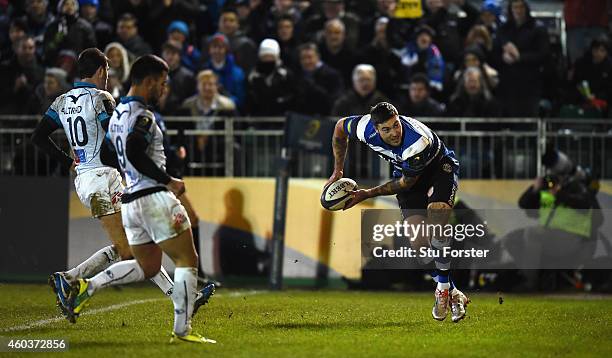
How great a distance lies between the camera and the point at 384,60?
17438 mm

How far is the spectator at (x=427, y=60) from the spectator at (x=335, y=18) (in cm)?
105

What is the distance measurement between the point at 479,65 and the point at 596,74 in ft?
6.51

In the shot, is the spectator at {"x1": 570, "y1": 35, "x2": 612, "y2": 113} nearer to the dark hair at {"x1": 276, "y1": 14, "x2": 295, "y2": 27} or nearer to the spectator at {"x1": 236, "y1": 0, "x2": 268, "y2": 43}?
the dark hair at {"x1": 276, "y1": 14, "x2": 295, "y2": 27}

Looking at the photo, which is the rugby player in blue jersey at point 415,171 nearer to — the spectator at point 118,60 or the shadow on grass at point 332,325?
the shadow on grass at point 332,325

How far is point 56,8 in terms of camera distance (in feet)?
61.8

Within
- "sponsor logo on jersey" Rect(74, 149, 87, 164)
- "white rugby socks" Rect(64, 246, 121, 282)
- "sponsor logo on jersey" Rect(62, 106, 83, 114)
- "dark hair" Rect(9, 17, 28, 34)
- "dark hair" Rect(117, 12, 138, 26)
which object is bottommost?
"white rugby socks" Rect(64, 246, 121, 282)

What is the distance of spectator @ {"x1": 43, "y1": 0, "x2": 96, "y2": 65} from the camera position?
17.6m

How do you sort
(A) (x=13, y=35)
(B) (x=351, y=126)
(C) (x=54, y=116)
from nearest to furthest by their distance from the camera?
(C) (x=54, y=116), (B) (x=351, y=126), (A) (x=13, y=35)

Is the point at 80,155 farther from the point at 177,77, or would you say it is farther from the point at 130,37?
the point at 130,37

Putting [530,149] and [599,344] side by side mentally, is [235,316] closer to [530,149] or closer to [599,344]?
[599,344]

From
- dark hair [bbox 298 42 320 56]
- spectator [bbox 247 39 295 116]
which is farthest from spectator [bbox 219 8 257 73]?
dark hair [bbox 298 42 320 56]

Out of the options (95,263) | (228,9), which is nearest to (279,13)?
(228,9)

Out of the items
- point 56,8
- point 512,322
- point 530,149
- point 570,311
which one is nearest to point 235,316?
point 512,322

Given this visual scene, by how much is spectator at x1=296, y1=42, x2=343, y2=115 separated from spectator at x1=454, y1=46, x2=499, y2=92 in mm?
1926
